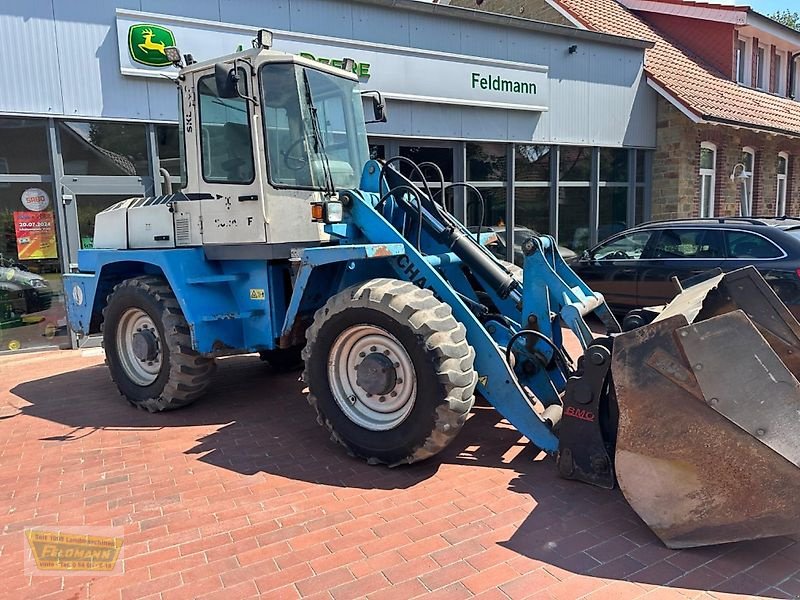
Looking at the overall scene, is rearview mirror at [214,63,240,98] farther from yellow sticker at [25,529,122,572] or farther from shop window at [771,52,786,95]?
shop window at [771,52,786,95]

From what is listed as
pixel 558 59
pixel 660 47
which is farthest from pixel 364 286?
pixel 660 47

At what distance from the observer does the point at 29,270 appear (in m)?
8.44

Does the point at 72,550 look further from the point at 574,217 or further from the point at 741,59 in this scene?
the point at 741,59

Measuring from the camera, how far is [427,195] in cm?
512

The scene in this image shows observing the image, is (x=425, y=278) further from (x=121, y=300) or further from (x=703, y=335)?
(x=121, y=300)

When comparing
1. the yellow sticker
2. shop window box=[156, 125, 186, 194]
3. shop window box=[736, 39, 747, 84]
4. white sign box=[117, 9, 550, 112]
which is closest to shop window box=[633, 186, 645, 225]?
white sign box=[117, 9, 550, 112]

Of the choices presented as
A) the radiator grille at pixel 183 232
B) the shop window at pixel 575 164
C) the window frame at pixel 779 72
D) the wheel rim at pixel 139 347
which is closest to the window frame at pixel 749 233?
the shop window at pixel 575 164

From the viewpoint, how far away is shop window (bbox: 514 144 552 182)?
1203 cm

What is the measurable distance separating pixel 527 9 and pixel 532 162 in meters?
5.11

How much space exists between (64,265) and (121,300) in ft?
11.3

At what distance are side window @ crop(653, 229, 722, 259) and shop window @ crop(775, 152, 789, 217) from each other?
10955 mm

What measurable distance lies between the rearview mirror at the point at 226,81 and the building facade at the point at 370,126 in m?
1.79

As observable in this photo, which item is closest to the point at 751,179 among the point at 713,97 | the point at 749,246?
the point at 713,97

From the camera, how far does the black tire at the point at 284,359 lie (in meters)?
6.94
